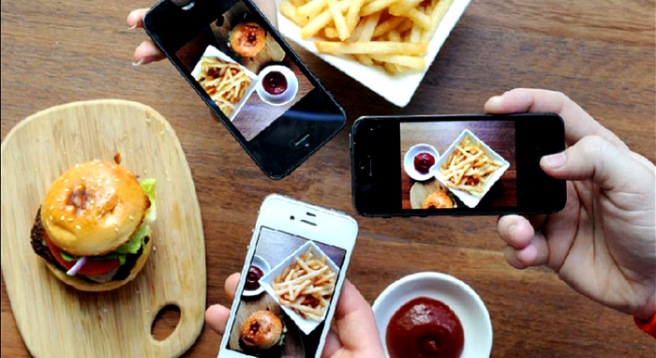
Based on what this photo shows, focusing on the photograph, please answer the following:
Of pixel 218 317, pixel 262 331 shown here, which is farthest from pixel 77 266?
pixel 262 331

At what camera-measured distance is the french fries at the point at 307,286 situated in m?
1.54

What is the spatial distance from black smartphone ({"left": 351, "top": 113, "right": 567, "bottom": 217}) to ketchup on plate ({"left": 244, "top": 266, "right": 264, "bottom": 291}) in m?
0.27

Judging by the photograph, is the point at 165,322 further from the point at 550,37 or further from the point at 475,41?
the point at 550,37

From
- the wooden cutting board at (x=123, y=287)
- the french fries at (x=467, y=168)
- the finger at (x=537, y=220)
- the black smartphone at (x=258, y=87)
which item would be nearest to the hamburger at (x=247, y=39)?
the black smartphone at (x=258, y=87)

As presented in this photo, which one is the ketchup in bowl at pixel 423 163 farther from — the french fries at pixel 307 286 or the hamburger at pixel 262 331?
the hamburger at pixel 262 331

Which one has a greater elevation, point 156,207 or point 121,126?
point 121,126

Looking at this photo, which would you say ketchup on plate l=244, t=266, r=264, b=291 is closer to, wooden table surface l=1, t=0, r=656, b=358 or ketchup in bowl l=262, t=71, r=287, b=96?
wooden table surface l=1, t=0, r=656, b=358

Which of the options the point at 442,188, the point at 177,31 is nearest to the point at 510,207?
the point at 442,188

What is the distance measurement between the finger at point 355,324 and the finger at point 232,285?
236 mm

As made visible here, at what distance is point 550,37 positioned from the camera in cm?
178

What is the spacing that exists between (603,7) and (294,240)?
0.99 meters

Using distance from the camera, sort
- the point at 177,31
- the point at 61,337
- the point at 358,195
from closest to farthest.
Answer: the point at 358,195 < the point at 177,31 < the point at 61,337

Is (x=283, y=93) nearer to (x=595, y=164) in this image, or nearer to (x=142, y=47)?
(x=142, y=47)

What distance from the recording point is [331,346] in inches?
63.3
